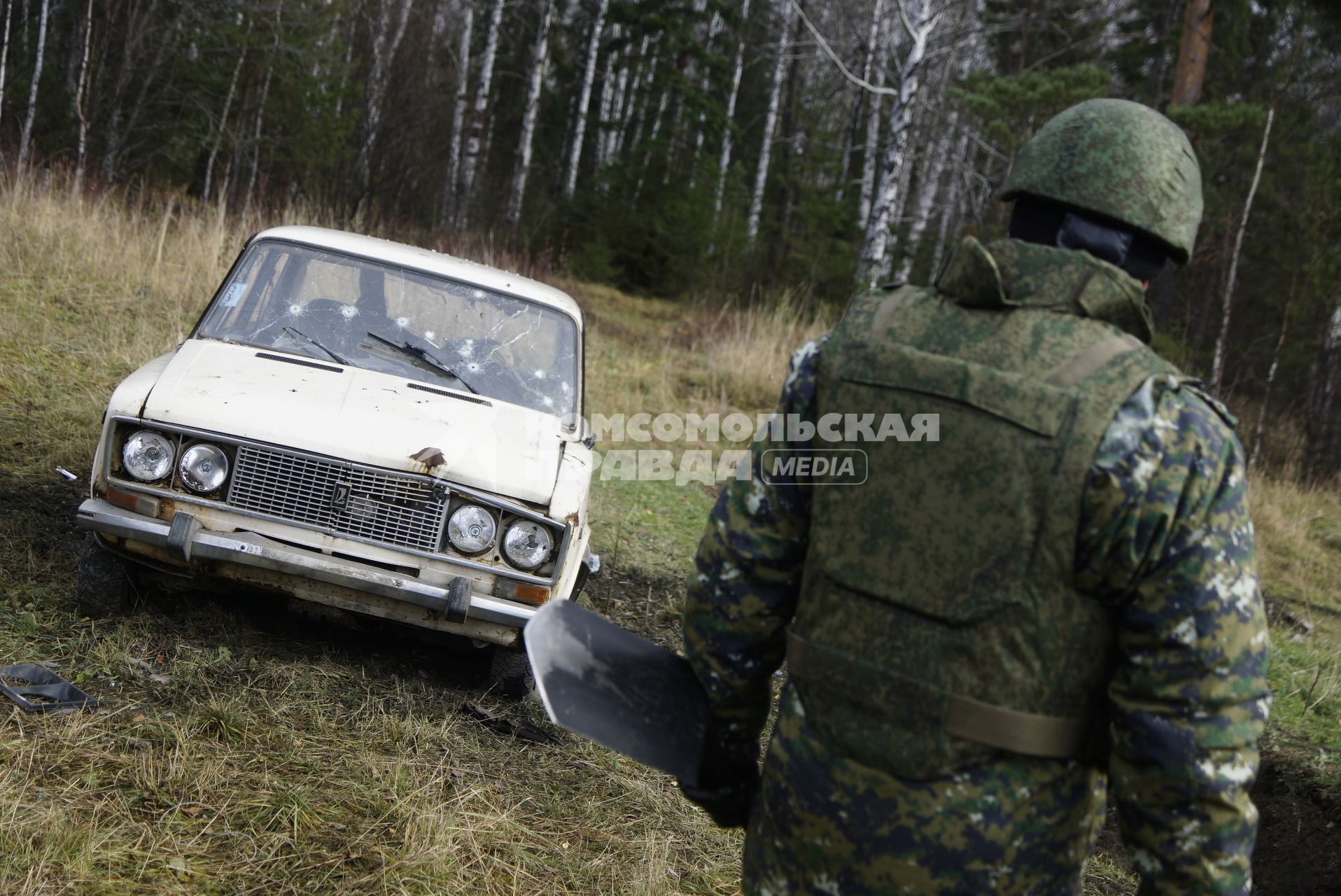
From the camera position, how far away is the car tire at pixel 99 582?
3.75 m

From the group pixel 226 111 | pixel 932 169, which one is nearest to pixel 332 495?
pixel 226 111

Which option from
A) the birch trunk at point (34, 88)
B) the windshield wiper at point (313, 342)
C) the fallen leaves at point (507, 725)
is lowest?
the fallen leaves at point (507, 725)

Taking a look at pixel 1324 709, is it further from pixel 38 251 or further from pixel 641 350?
pixel 38 251

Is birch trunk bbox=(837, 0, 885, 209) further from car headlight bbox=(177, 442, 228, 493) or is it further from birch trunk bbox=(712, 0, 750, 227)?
car headlight bbox=(177, 442, 228, 493)

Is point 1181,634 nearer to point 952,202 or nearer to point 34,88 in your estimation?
point 34,88

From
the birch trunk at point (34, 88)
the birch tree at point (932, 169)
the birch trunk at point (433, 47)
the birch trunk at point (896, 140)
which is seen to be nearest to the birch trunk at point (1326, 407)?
the birch tree at point (932, 169)

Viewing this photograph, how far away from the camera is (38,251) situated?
8594mm

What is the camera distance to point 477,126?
17.5 m

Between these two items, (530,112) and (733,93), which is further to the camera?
(733,93)

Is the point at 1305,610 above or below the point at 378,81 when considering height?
below

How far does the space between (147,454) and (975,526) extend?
3029mm

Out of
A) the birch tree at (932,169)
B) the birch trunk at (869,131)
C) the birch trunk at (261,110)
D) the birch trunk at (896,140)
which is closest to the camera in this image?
Result: the birch trunk at (896,140)

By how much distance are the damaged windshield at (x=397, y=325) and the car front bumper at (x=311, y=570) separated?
3.23 feet

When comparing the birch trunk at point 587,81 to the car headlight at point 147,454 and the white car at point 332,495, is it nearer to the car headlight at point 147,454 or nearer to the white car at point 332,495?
the white car at point 332,495
